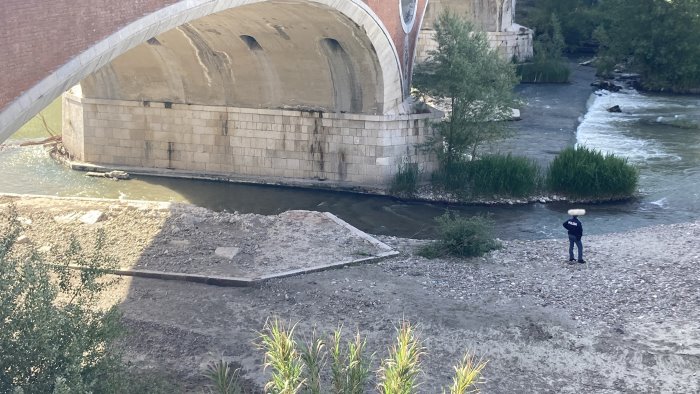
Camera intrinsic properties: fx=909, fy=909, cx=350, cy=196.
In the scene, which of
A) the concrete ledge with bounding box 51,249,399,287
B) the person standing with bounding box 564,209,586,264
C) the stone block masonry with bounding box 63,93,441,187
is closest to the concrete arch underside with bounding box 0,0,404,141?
the stone block masonry with bounding box 63,93,441,187

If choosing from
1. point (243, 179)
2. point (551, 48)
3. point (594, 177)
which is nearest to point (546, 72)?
point (551, 48)

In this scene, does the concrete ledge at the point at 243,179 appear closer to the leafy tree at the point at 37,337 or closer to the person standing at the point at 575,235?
the person standing at the point at 575,235

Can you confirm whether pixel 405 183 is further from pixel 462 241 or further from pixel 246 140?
pixel 462 241

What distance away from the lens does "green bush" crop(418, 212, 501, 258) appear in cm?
1597

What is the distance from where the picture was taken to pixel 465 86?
21891 millimetres

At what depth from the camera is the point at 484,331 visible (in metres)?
12.5

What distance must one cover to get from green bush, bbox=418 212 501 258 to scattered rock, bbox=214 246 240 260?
3326 mm

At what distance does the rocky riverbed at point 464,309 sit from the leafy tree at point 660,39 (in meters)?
22.7

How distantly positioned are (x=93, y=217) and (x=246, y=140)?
25.9ft

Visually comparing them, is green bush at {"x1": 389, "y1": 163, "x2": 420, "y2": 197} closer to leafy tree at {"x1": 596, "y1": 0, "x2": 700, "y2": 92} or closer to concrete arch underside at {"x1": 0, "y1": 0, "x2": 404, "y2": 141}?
concrete arch underside at {"x1": 0, "y1": 0, "x2": 404, "y2": 141}

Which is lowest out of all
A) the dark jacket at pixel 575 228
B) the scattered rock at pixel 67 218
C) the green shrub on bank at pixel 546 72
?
the scattered rock at pixel 67 218

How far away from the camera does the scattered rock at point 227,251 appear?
50.1ft

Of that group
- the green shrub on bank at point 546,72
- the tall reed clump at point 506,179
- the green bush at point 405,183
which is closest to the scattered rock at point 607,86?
the green shrub on bank at point 546,72

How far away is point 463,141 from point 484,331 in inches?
430
